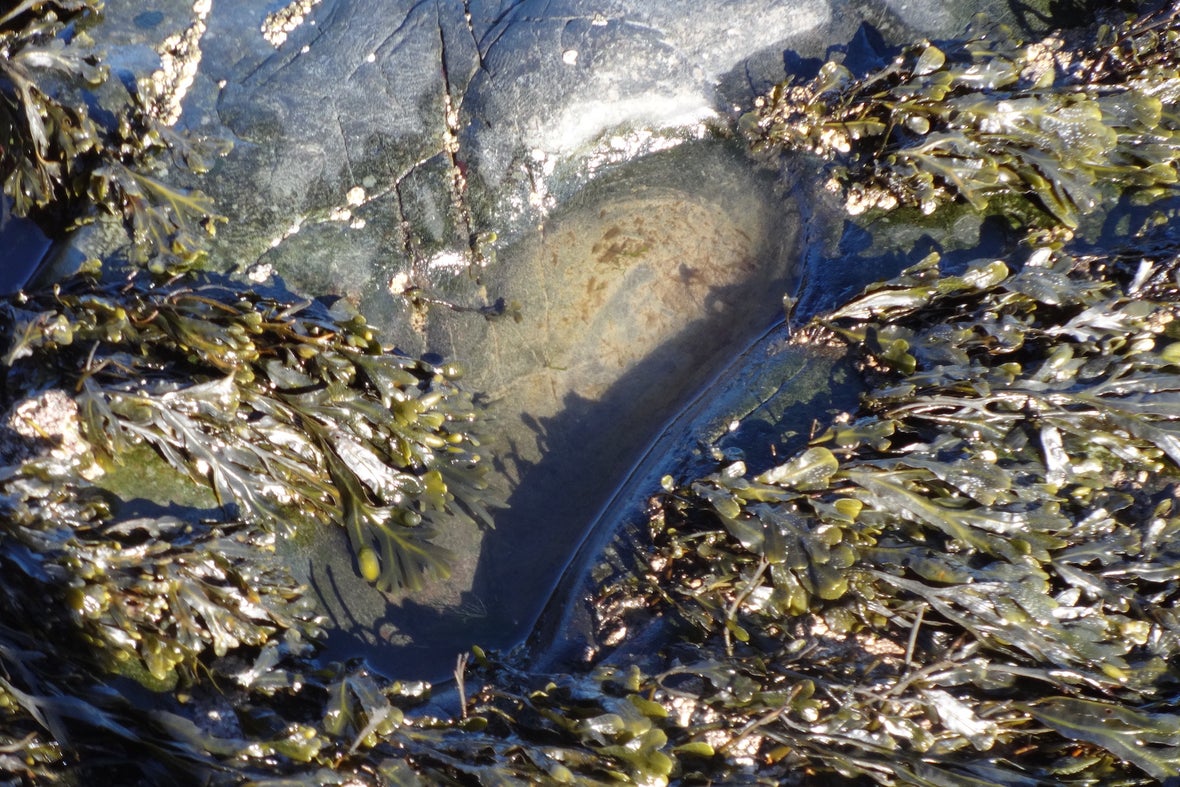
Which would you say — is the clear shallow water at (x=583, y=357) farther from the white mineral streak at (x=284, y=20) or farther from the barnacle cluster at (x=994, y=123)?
the white mineral streak at (x=284, y=20)

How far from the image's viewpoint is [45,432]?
Result: 2.73 m

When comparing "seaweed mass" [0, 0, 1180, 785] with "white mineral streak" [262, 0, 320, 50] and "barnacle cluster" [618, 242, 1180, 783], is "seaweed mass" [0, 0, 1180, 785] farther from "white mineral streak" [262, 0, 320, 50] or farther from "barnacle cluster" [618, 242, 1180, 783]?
"white mineral streak" [262, 0, 320, 50]

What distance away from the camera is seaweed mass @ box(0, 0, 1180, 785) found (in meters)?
2.40

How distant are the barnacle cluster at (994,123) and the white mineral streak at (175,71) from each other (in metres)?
2.09

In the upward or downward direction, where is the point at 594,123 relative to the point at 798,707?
upward

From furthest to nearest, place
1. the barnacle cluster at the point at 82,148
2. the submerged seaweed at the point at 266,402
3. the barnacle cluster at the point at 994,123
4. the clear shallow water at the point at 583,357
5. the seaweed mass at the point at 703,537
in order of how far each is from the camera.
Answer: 1. the barnacle cluster at the point at 994,123
2. the barnacle cluster at the point at 82,148
3. the clear shallow water at the point at 583,357
4. the submerged seaweed at the point at 266,402
5. the seaweed mass at the point at 703,537

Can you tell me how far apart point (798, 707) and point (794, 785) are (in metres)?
0.23

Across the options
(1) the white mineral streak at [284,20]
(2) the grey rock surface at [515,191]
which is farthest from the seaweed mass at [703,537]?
(1) the white mineral streak at [284,20]

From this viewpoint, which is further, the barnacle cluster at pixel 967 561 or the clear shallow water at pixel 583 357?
the clear shallow water at pixel 583 357

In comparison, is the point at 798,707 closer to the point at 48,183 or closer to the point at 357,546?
the point at 357,546

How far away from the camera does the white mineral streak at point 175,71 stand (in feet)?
10.5

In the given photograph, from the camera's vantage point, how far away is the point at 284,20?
3.31 m

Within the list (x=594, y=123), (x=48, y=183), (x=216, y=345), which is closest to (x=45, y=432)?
(x=216, y=345)

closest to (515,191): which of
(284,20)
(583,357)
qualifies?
(583,357)
